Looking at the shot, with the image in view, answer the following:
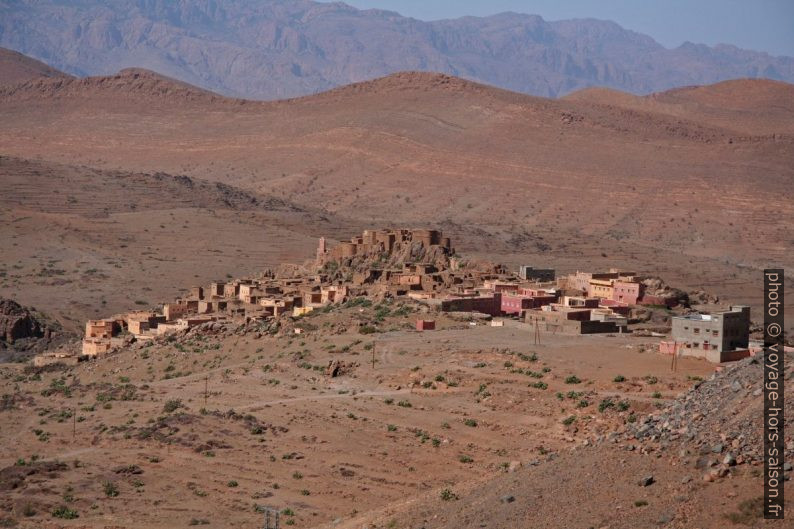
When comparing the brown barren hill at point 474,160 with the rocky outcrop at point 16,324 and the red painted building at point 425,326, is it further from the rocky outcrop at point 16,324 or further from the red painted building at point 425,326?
the red painted building at point 425,326

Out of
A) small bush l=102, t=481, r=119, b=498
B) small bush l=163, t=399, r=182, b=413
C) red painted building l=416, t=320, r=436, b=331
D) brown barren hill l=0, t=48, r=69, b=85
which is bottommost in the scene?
small bush l=102, t=481, r=119, b=498

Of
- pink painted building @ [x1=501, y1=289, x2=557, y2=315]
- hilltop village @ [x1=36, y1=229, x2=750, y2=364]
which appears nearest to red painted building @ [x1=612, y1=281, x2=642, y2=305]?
hilltop village @ [x1=36, y1=229, x2=750, y2=364]

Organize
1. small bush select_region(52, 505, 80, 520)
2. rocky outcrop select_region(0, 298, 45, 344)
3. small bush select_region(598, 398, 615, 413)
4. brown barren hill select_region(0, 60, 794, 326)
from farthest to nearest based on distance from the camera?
brown barren hill select_region(0, 60, 794, 326), rocky outcrop select_region(0, 298, 45, 344), small bush select_region(598, 398, 615, 413), small bush select_region(52, 505, 80, 520)

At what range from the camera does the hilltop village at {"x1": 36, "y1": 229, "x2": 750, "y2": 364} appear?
130 feet

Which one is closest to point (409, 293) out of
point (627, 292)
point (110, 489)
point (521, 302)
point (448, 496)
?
point (521, 302)

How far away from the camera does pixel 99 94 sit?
461 feet

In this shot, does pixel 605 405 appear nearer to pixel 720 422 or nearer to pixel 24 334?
pixel 720 422

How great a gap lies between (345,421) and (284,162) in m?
87.3

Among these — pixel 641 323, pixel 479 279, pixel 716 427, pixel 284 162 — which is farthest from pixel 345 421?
pixel 284 162

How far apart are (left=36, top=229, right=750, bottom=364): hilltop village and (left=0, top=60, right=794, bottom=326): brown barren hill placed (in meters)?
23.4

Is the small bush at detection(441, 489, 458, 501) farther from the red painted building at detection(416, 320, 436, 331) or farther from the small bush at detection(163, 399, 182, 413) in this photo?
the red painted building at detection(416, 320, 436, 331)

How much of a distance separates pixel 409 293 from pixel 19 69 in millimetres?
150610

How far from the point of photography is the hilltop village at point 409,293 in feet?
130

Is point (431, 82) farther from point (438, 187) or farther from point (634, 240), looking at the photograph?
point (634, 240)
